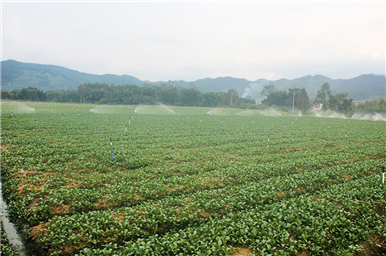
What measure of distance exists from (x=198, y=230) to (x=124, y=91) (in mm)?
125064

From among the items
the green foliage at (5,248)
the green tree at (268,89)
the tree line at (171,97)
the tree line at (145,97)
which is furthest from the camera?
the green tree at (268,89)

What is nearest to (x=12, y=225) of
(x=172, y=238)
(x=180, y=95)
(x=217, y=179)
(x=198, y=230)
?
(x=172, y=238)

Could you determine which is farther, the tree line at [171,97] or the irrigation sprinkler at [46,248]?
the tree line at [171,97]

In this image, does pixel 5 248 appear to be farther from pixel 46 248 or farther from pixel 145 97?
pixel 145 97

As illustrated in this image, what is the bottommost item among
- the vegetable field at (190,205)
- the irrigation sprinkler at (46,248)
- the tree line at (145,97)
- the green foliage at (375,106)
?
the irrigation sprinkler at (46,248)

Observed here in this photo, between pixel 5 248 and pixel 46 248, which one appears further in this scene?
pixel 5 248

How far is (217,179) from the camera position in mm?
11227

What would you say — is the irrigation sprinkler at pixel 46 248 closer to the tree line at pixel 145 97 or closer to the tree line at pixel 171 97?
the tree line at pixel 171 97

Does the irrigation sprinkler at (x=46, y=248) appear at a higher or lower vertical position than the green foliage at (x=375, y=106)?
lower

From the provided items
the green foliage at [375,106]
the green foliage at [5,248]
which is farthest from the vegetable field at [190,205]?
the green foliage at [375,106]

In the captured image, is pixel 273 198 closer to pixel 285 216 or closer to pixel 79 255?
pixel 285 216

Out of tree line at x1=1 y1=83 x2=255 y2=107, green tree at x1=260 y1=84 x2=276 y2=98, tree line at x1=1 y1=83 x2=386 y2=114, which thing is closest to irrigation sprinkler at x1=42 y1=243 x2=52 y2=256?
tree line at x1=1 y1=83 x2=386 y2=114

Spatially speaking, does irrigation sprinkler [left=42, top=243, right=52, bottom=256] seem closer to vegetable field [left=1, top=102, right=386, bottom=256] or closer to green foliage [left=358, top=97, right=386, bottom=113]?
vegetable field [left=1, top=102, right=386, bottom=256]

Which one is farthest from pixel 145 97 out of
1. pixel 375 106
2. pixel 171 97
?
pixel 375 106
